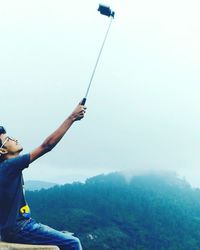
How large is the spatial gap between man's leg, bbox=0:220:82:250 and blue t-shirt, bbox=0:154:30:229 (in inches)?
5.3

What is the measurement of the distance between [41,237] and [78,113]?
122cm

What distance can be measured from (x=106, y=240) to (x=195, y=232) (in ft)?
147

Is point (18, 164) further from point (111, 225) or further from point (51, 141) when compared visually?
point (111, 225)

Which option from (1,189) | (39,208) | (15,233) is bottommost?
(39,208)

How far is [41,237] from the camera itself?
434cm

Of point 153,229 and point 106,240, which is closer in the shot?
point 106,240

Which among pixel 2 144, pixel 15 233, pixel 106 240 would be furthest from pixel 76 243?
pixel 106 240

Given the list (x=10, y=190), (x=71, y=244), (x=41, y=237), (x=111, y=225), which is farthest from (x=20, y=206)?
(x=111, y=225)

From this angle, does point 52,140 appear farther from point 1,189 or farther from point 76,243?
point 76,243

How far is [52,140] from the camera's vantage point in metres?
4.20

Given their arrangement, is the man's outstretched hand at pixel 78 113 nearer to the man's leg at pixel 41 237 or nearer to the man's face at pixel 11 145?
the man's face at pixel 11 145

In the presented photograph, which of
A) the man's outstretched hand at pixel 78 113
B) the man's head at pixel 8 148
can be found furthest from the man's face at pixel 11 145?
the man's outstretched hand at pixel 78 113

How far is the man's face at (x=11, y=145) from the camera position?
457 cm

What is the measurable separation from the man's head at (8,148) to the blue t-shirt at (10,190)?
361 mm
